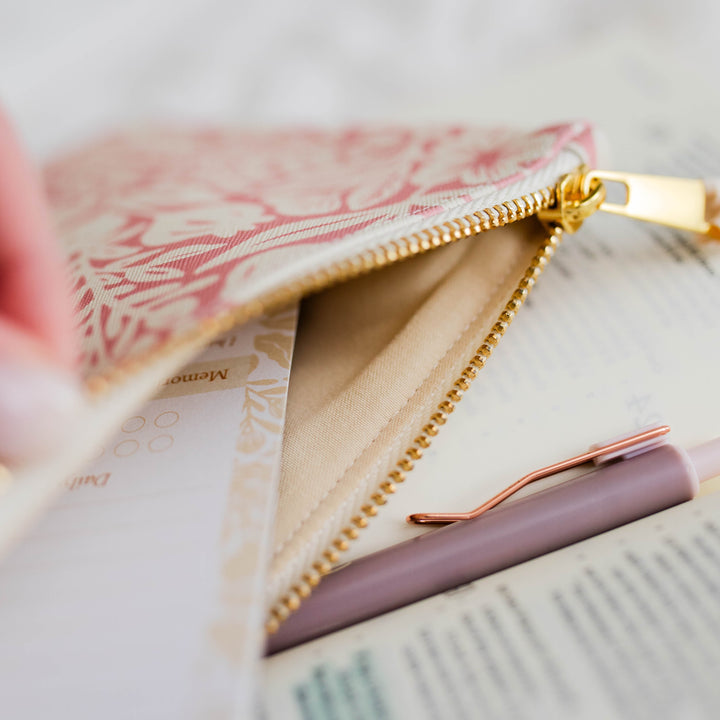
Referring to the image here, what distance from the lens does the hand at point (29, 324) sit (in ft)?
0.77

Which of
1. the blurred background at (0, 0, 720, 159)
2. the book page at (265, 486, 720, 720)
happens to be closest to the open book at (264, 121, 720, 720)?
the book page at (265, 486, 720, 720)

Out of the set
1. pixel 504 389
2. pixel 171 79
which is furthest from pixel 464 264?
pixel 171 79

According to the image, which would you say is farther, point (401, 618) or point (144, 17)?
point (144, 17)

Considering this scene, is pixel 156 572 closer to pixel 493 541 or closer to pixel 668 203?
pixel 493 541

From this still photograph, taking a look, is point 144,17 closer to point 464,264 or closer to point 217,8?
point 217,8

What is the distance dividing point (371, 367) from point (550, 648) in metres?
0.17

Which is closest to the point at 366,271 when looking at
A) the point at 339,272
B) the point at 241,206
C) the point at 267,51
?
the point at 339,272

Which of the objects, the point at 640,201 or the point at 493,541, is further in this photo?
the point at 640,201

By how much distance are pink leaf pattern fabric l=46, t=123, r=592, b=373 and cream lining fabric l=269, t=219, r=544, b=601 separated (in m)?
0.06

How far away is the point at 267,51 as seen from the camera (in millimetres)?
928

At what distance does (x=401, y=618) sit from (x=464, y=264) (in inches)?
8.5

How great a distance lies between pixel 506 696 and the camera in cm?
29

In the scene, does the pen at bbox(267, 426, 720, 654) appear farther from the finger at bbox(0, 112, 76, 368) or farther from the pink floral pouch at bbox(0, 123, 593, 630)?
the finger at bbox(0, 112, 76, 368)

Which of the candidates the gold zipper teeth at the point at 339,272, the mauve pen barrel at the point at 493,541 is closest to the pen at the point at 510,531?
the mauve pen barrel at the point at 493,541
